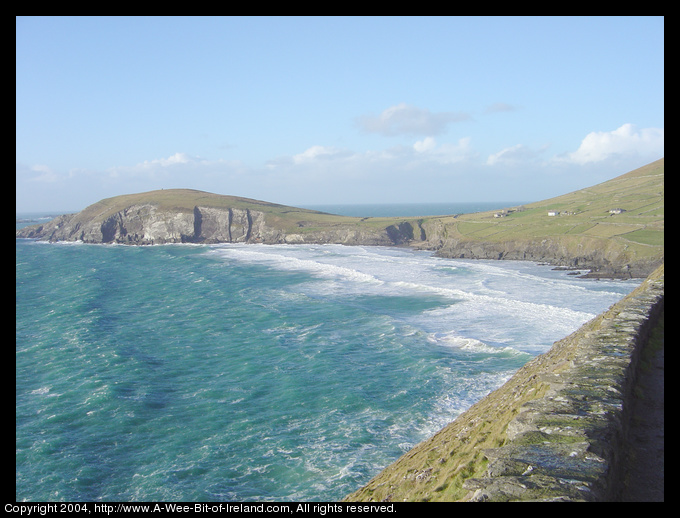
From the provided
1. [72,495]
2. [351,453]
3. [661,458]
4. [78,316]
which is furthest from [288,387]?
[78,316]

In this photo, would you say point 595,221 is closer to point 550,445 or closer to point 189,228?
point 550,445

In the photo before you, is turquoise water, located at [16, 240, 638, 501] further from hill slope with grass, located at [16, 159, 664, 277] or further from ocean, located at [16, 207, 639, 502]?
hill slope with grass, located at [16, 159, 664, 277]

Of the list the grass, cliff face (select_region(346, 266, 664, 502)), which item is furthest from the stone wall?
the grass

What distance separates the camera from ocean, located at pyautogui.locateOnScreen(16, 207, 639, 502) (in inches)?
744

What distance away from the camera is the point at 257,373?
98.0 ft

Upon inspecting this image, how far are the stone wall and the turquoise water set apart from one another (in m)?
9.57

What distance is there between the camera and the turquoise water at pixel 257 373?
62.1ft

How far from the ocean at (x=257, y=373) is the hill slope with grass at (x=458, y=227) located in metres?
23.1

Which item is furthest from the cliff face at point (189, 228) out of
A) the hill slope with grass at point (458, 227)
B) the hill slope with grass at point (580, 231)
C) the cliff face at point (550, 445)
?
the cliff face at point (550, 445)

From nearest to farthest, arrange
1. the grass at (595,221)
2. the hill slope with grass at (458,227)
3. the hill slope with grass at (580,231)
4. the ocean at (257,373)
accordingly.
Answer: the ocean at (257,373), the hill slope with grass at (580,231), the grass at (595,221), the hill slope with grass at (458,227)

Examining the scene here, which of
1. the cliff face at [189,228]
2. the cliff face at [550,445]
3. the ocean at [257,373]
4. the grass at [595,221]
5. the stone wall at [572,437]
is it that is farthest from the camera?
the cliff face at [189,228]

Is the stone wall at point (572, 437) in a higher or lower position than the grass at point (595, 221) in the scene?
lower

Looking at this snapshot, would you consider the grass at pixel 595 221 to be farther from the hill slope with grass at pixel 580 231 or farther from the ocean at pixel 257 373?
the ocean at pixel 257 373
